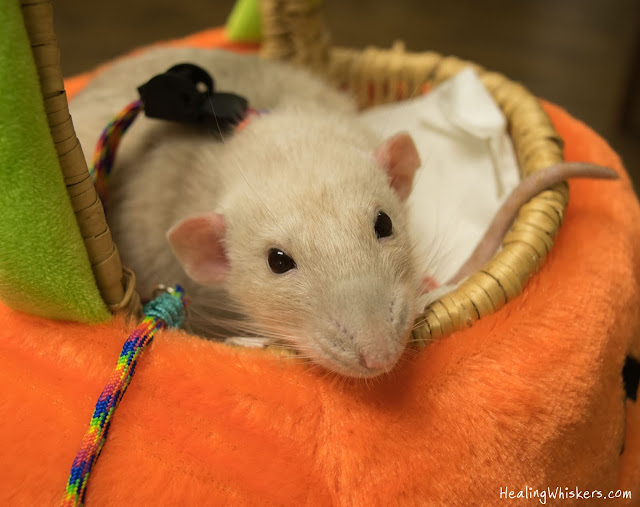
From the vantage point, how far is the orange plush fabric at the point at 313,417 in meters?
0.82

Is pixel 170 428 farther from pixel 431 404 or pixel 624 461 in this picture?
pixel 624 461

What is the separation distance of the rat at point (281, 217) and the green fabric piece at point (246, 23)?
51 centimetres

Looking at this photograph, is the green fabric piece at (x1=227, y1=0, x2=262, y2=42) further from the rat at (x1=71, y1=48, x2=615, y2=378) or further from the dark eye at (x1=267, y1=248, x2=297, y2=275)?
the dark eye at (x1=267, y1=248, x2=297, y2=275)

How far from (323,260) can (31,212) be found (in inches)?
16.7

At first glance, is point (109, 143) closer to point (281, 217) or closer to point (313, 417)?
point (281, 217)

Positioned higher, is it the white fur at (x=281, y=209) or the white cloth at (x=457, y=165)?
the white fur at (x=281, y=209)

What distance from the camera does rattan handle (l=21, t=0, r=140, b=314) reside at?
2.45 ft

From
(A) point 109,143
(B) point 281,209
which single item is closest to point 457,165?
(B) point 281,209

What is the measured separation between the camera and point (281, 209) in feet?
3.17

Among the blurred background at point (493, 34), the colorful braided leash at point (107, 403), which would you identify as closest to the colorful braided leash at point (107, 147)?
the colorful braided leash at point (107, 403)

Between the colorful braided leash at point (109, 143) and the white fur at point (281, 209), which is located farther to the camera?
the colorful braided leash at point (109, 143)

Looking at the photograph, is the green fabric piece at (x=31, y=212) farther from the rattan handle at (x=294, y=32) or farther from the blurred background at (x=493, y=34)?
the blurred background at (x=493, y=34)

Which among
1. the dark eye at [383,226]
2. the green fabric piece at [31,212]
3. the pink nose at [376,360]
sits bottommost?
the pink nose at [376,360]

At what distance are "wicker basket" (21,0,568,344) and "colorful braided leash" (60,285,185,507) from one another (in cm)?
8
